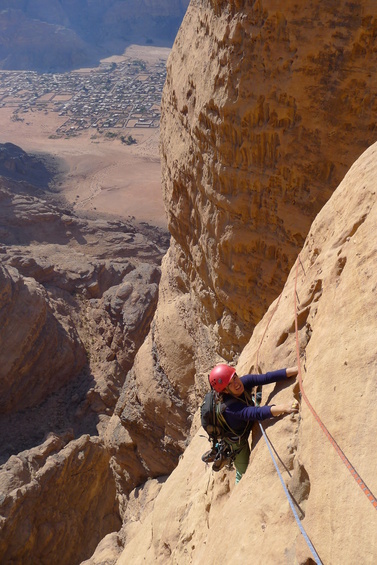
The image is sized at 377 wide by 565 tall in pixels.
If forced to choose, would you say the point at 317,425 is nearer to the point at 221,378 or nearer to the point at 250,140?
the point at 221,378

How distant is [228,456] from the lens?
10.8 feet

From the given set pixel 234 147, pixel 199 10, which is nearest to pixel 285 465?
pixel 234 147

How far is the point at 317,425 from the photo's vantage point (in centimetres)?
238

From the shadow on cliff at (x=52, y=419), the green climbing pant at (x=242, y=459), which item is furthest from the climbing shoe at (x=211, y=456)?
the shadow on cliff at (x=52, y=419)

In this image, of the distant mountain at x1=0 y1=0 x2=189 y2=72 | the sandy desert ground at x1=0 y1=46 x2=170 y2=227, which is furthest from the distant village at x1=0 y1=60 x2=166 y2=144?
the distant mountain at x1=0 y1=0 x2=189 y2=72

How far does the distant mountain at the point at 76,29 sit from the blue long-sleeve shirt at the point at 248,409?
253 ft

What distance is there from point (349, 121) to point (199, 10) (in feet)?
8.43

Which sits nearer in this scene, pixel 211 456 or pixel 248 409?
pixel 248 409

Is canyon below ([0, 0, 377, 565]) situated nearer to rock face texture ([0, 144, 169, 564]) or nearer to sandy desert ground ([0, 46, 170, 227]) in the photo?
rock face texture ([0, 144, 169, 564])

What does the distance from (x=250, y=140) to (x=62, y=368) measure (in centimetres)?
1006

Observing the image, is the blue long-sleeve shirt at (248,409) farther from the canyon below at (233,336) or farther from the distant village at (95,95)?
the distant village at (95,95)

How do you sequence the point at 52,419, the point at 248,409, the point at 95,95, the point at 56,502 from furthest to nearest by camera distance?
the point at 95,95, the point at 52,419, the point at 56,502, the point at 248,409

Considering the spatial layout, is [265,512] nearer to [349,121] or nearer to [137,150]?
[349,121]

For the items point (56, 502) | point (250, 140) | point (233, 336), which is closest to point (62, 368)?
point (56, 502)
